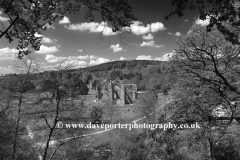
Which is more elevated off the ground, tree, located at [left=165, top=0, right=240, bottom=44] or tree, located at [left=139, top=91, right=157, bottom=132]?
tree, located at [left=165, top=0, right=240, bottom=44]

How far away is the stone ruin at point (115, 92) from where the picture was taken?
6294 centimetres

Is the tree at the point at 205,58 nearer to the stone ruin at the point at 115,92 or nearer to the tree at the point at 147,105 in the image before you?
the tree at the point at 147,105

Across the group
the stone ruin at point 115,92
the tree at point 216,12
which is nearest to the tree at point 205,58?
the tree at point 216,12

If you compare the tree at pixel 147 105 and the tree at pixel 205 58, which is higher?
→ the tree at pixel 205 58

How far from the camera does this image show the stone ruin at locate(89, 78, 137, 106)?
206ft

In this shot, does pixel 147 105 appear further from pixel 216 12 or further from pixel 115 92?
pixel 216 12

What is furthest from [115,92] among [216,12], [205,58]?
[216,12]

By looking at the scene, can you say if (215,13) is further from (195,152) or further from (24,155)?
(195,152)

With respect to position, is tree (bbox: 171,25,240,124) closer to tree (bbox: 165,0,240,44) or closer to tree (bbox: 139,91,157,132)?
tree (bbox: 165,0,240,44)

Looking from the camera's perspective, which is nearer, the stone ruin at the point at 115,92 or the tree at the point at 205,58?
the tree at the point at 205,58

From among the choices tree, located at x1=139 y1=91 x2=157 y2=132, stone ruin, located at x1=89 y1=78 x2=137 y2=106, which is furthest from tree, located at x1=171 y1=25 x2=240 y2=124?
stone ruin, located at x1=89 y1=78 x2=137 y2=106

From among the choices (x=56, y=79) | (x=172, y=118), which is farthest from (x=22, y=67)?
(x=172, y=118)

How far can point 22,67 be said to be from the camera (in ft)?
41.7

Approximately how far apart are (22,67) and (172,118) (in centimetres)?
1046
